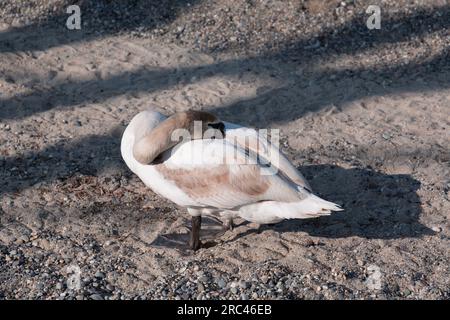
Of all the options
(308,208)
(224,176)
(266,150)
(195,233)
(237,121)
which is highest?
(237,121)

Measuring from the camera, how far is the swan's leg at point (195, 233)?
6586mm

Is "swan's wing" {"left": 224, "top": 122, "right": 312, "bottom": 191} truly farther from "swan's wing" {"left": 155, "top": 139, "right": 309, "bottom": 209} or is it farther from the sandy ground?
the sandy ground

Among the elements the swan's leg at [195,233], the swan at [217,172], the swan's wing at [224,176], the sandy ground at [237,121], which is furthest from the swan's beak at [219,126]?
the sandy ground at [237,121]

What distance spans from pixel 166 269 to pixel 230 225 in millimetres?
938

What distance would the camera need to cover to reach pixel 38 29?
10344 mm

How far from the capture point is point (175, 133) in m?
6.21

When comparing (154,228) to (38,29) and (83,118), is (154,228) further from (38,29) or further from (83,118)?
(38,29)

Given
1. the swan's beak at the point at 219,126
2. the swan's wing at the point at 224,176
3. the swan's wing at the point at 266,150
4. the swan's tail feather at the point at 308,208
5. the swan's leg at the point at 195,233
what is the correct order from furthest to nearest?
the swan's leg at the point at 195,233, the swan's beak at the point at 219,126, the swan's wing at the point at 266,150, the swan's wing at the point at 224,176, the swan's tail feather at the point at 308,208

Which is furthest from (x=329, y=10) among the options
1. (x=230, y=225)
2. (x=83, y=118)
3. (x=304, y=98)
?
(x=230, y=225)

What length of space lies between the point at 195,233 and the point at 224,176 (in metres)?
0.79

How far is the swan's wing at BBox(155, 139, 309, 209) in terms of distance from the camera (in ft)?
19.9

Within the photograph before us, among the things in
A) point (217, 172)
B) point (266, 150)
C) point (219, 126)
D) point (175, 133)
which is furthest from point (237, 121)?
point (217, 172)

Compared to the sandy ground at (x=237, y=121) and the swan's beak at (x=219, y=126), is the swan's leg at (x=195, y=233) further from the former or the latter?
the swan's beak at (x=219, y=126)

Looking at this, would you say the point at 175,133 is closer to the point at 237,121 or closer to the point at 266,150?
the point at 266,150
